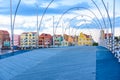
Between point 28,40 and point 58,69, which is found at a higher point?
point 28,40

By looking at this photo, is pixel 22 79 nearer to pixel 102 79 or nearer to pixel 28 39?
pixel 102 79

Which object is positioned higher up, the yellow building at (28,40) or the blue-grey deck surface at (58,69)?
the yellow building at (28,40)

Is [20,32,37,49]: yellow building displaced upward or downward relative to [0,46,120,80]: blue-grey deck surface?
upward

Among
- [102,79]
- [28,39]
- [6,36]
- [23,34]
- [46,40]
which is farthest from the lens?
[46,40]

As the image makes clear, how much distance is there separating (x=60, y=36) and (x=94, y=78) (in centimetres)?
5023

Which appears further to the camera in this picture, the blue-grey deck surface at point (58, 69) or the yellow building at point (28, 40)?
the yellow building at point (28, 40)

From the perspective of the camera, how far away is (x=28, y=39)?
38.4 meters

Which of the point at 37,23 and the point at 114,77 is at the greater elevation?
the point at 37,23

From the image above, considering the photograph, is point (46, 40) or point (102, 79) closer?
point (102, 79)

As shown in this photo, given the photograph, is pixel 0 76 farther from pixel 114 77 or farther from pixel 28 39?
pixel 28 39

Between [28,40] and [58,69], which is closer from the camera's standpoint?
[58,69]

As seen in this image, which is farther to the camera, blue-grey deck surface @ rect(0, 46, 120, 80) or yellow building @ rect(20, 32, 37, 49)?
yellow building @ rect(20, 32, 37, 49)

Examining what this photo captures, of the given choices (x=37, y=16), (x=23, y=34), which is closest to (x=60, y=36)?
(x=23, y=34)

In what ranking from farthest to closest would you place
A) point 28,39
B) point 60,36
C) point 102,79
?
point 60,36 → point 28,39 → point 102,79
